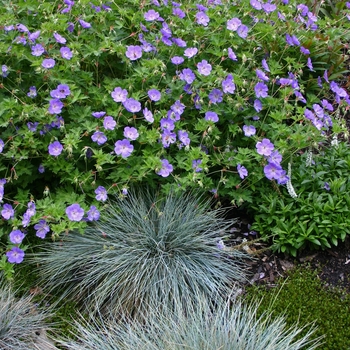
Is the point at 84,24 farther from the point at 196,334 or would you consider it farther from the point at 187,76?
the point at 196,334

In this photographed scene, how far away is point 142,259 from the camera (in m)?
3.39

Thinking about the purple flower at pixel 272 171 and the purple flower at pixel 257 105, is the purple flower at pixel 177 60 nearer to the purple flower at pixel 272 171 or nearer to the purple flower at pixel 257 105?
the purple flower at pixel 257 105

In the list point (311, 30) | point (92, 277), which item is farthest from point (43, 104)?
point (311, 30)

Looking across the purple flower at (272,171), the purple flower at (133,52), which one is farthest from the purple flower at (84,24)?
the purple flower at (272,171)

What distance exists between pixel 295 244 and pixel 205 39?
1452 millimetres

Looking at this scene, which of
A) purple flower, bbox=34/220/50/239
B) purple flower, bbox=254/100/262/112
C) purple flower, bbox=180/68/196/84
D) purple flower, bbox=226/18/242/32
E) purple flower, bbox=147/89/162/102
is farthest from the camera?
purple flower, bbox=226/18/242/32

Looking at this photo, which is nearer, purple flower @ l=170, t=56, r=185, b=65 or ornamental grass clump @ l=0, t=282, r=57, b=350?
ornamental grass clump @ l=0, t=282, r=57, b=350

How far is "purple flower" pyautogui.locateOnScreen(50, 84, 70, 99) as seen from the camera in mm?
3352

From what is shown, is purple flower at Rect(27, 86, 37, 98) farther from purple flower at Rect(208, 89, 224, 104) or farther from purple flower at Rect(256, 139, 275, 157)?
purple flower at Rect(256, 139, 275, 157)

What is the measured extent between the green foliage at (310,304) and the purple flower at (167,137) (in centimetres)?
97

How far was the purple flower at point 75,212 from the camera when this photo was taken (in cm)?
322

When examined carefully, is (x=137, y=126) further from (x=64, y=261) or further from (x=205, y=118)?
(x=64, y=261)

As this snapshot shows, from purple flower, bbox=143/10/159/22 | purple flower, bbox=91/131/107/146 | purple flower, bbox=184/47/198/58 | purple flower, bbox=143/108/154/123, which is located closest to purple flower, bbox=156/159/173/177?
purple flower, bbox=143/108/154/123

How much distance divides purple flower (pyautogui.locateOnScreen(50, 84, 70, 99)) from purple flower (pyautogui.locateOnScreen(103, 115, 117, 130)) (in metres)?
0.26
